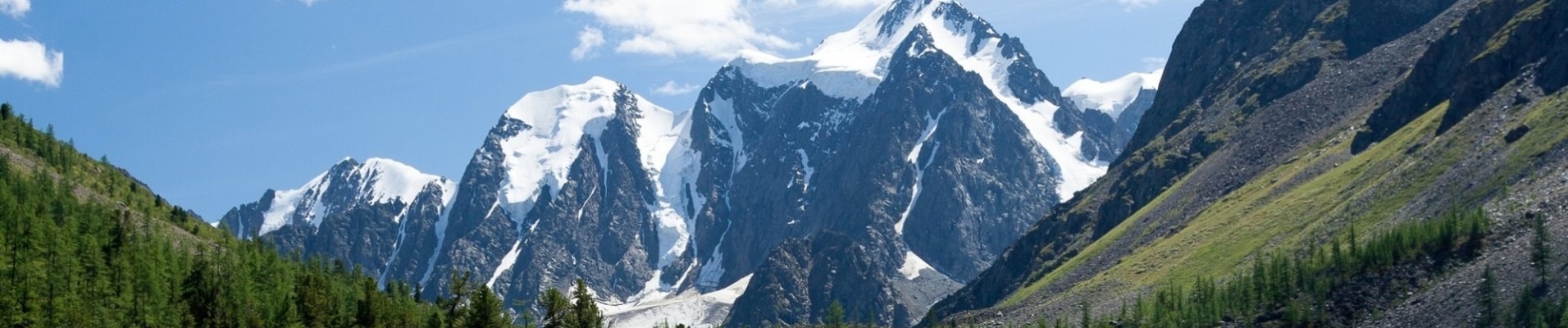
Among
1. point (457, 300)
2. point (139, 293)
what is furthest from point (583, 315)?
point (139, 293)

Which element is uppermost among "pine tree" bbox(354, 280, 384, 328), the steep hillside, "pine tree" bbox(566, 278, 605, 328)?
the steep hillside

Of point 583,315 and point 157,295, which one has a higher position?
point 157,295

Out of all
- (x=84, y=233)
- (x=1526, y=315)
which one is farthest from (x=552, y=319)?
(x=1526, y=315)

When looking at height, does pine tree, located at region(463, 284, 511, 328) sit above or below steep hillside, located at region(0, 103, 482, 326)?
below

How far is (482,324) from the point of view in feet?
436

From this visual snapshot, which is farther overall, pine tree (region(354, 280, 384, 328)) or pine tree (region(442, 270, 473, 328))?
pine tree (region(354, 280, 384, 328))

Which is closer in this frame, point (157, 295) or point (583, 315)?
point (583, 315)

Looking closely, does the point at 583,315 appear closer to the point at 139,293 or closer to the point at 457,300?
the point at 457,300

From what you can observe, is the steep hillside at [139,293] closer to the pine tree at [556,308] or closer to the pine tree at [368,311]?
the pine tree at [368,311]

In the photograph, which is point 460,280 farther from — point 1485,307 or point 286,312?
point 1485,307

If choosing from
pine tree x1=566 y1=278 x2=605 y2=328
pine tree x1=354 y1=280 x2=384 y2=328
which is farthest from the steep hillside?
pine tree x1=566 y1=278 x2=605 y2=328

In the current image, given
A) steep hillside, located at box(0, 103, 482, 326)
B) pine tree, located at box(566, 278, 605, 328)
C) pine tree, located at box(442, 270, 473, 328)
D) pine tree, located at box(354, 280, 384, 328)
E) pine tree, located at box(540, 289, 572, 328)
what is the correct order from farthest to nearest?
steep hillside, located at box(0, 103, 482, 326) → pine tree, located at box(354, 280, 384, 328) → pine tree, located at box(442, 270, 473, 328) → pine tree, located at box(540, 289, 572, 328) → pine tree, located at box(566, 278, 605, 328)

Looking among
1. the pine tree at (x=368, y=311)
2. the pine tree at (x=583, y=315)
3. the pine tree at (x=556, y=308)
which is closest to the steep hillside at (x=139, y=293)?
the pine tree at (x=368, y=311)

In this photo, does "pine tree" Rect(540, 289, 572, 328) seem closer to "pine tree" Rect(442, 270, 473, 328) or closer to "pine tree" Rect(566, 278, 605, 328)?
"pine tree" Rect(566, 278, 605, 328)
